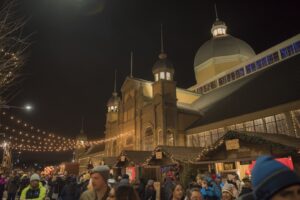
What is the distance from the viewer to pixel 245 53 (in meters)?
40.9

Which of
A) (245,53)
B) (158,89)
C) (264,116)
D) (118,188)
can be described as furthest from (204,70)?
(118,188)

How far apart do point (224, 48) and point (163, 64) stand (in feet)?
45.8

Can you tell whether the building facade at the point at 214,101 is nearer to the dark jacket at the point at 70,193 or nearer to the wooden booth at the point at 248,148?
the wooden booth at the point at 248,148

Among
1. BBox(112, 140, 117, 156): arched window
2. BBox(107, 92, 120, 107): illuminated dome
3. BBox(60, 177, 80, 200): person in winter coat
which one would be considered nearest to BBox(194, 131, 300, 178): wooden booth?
BBox(60, 177, 80, 200): person in winter coat

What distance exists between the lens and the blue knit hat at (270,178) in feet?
4.16

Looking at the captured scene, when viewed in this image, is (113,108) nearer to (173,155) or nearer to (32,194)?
(173,155)

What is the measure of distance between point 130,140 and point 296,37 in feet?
80.1

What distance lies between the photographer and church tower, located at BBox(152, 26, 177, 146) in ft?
95.3

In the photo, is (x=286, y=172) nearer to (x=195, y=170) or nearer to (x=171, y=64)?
(x=195, y=170)

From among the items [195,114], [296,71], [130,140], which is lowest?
[130,140]

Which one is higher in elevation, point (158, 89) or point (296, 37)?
point (296, 37)

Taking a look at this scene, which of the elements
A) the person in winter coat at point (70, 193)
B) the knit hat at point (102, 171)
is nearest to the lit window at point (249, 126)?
the person in winter coat at point (70, 193)

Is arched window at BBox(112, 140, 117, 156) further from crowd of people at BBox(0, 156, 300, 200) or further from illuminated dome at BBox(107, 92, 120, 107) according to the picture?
crowd of people at BBox(0, 156, 300, 200)

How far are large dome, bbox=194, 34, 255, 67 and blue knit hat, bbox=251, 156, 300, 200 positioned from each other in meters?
41.8
